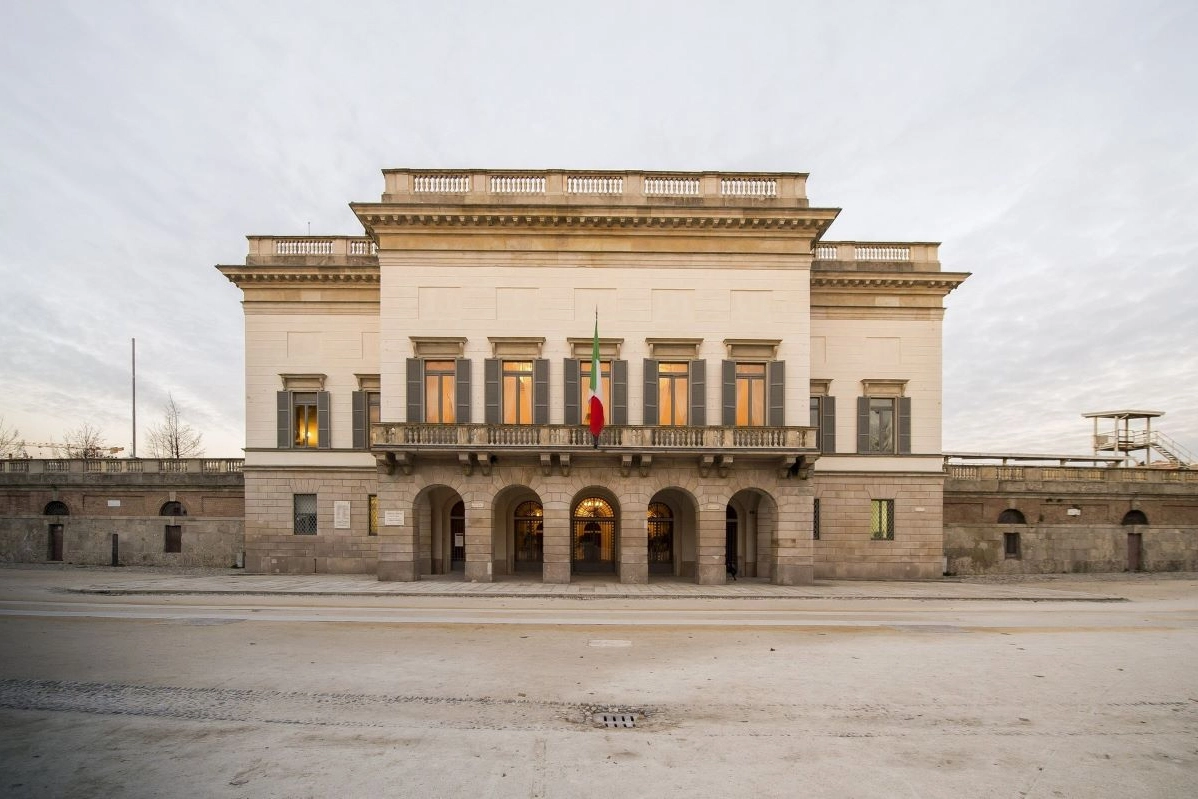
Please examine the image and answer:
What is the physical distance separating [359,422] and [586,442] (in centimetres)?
1083

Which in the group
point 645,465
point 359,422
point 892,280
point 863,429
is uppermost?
point 892,280

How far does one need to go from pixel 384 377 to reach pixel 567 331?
7.64m

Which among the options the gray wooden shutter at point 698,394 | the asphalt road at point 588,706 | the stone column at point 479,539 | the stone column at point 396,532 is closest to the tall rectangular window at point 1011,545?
the asphalt road at point 588,706

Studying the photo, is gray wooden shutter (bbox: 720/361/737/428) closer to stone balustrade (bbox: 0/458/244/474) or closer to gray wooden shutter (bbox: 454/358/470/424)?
gray wooden shutter (bbox: 454/358/470/424)

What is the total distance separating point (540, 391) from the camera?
24.7 m

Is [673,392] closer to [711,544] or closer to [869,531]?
[711,544]

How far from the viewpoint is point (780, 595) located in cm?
2194

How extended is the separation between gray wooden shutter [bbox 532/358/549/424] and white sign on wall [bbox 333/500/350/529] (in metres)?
9.89

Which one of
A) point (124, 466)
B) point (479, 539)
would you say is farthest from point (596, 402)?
point (124, 466)

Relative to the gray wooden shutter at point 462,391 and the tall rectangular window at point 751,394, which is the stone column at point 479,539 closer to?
the gray wooden shutter at point 462,391

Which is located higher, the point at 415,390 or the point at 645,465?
the point at 415,390

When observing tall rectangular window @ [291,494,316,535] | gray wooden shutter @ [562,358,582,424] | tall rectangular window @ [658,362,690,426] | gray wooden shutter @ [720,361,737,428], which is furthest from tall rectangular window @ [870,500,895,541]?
tall rectangular window @ [291,494,316,535]

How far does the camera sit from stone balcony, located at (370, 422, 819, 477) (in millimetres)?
23656

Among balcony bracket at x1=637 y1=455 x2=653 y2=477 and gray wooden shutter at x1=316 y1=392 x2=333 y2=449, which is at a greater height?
gray wooden shutter at x1=316 y1=392 x2=333 y2=449
